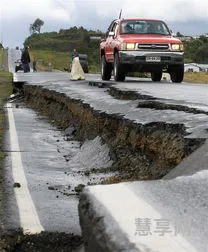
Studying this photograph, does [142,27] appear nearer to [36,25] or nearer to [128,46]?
[128,46]

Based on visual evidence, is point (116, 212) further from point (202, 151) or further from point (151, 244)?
point (202, 151)

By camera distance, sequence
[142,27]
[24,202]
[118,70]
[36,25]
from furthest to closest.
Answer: [36,25]
[142,27]
[118,70]
[24,202]

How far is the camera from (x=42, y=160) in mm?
7695

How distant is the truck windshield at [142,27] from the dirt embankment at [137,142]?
758cm

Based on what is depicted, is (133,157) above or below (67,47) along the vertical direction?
below

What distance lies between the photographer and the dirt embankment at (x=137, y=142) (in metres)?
5.75

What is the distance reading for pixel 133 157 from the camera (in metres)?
6.85

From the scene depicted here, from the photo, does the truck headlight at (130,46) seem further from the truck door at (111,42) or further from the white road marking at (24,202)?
the white road marking at (24,202)

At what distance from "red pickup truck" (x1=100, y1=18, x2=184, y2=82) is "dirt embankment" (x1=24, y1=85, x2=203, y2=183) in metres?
6.47

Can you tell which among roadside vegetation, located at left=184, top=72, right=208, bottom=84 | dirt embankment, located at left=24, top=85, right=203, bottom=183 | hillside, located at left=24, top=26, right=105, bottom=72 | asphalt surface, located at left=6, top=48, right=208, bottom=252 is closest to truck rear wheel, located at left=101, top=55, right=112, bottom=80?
roadside vegetation, located at left=184, top=72, right=208, bottom=84

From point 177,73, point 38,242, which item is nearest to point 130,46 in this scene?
point 177,73

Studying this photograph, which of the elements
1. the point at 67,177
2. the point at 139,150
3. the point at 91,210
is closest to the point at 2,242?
the point at 91,210

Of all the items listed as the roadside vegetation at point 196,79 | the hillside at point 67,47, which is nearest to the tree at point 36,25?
the hillside at point 67,47

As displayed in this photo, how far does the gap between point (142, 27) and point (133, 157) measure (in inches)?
446
